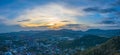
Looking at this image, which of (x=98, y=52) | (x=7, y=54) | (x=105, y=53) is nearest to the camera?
(x=105, y=53)

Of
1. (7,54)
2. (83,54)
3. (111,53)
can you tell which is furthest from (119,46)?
(7,54)

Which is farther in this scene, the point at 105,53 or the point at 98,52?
the point at 98,52

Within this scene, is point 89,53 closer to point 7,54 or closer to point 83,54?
point 83,54

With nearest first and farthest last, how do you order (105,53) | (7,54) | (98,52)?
(105,53) → (98,52) → (7,54)

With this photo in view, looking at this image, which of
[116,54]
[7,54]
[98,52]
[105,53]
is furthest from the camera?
[7,54]

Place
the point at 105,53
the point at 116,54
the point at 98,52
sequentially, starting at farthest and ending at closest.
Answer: the point at 98,52, the point at 105,53, the point at 116,54

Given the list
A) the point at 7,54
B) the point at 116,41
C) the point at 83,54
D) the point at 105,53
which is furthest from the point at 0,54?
the point at 116,41

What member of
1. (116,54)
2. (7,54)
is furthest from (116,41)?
(7,54)

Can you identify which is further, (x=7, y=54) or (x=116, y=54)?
(x=7, y=54)

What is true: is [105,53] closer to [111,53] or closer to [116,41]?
[111,53]
